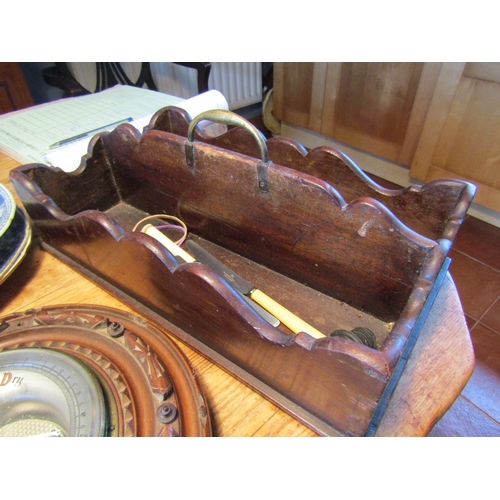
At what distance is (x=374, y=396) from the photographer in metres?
0.35

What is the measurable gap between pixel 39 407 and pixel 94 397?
0.06 meters

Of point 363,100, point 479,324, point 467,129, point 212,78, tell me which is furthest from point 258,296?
point 212,78

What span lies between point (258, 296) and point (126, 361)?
0.22 m

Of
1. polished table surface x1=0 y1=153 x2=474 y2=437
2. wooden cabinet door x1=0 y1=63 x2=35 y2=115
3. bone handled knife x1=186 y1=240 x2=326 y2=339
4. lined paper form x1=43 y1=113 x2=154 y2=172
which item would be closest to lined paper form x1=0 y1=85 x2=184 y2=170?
lined paper form x1=43 y1=113 x2=154 y2=172

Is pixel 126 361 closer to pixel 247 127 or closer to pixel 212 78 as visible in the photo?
pixel 247 127

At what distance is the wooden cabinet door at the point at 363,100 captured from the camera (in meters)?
1.46

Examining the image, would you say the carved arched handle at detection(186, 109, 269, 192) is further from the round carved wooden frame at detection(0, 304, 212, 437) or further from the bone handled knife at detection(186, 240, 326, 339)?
the round carved wooden frame at detection(0, 304, 212, 437)

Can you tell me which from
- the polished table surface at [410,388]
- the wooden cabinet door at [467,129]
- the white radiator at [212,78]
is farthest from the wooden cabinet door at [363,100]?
the polished table surface at [410,388]

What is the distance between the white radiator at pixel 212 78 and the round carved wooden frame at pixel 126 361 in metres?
1.60

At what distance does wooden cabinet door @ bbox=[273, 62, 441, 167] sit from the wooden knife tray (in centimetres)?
107

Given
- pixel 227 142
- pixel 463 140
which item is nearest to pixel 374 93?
pixel 463 140

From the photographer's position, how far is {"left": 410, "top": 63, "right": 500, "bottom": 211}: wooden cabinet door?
125 centimetres

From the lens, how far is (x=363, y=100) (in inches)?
64.6

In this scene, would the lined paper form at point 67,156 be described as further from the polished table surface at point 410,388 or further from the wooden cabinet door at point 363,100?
the wooden cabinet door at point 363,100
